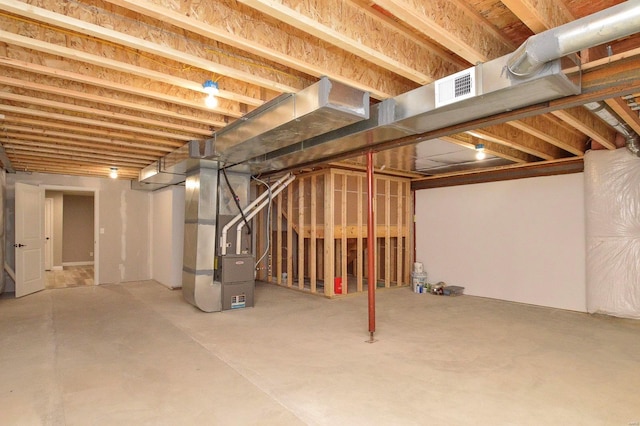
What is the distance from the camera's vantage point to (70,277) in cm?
828

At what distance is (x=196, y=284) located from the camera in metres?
5.03

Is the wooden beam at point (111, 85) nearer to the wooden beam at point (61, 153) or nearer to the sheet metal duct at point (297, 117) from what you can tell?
the sheet metal duct at point (297, 117)

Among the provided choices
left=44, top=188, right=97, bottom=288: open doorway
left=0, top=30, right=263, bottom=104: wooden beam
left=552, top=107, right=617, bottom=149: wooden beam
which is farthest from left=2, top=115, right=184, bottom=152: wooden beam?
left=44, top=188, right=97, bottom=288: open doorway

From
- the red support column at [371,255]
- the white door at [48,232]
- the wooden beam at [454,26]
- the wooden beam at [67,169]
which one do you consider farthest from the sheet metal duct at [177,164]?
the white door at [48,232]

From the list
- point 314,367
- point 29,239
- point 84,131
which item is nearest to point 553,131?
point 314,367

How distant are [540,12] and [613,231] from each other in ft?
13.1

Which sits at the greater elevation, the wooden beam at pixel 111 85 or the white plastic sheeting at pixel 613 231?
the wooden beam at pixel 111 85

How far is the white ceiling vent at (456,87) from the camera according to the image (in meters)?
2.37

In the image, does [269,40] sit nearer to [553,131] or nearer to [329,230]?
[553,131]

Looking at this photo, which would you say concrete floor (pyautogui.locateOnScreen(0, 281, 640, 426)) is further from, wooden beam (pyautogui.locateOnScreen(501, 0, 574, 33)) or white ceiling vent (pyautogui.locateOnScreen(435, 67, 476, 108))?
wooden beam (pyautogui.locateOnScreen(501, 0, 574, 33))

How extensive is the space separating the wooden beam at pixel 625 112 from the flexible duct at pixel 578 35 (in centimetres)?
156


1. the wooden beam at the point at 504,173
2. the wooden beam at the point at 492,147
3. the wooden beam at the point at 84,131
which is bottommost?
the wooden beam at the point at 504,173

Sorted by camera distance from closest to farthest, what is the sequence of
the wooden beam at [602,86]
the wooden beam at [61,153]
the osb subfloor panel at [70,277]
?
the wooden beam at [602,86], the wooden beam at [61,153], the osb subfloor panel at [70,277]

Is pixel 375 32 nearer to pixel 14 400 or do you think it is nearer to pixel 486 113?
pixel 486 113
